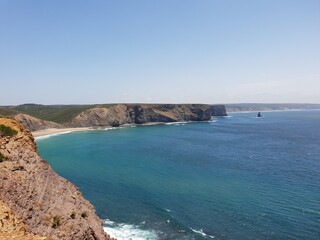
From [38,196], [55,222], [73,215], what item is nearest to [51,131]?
[38,196]

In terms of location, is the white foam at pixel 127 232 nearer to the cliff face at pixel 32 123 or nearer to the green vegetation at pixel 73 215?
the green vegetation at pixel 73 215

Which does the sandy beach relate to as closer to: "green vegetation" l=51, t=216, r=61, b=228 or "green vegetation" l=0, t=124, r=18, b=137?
"green vegetation" l=0, t=124, r=18, b=137

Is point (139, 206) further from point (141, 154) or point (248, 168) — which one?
point (141, 154)

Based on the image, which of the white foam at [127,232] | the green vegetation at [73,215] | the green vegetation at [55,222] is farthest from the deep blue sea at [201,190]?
the green vegetation at [55,222]

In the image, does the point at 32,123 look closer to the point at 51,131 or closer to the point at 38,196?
the point at 51,131

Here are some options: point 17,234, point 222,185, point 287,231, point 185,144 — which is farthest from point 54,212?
point 185,144

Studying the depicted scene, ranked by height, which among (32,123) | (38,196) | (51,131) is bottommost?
(51,131)

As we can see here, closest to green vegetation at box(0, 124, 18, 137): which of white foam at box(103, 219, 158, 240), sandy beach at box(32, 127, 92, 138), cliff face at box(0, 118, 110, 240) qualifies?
cliff face at box(0, 118, 110, 240)
